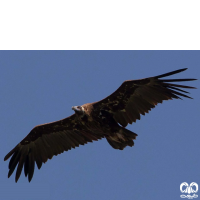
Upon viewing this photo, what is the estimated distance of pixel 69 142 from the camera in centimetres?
1881

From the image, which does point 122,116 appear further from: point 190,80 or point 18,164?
point 18,164

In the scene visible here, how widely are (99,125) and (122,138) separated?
1.08 m

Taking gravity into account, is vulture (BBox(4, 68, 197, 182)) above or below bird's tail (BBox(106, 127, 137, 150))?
above

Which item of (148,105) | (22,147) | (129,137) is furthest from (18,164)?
(148,105)

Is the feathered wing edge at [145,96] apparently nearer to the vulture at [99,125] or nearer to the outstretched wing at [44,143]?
the vulture at [99,125]

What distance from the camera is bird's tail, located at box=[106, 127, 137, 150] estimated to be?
1676 centimetres

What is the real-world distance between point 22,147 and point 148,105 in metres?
6.47

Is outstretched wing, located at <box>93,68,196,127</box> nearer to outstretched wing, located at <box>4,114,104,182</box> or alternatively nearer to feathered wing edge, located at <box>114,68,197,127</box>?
feathered wing edge, located at <box>114,68,197,127</box>

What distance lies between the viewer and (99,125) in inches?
670

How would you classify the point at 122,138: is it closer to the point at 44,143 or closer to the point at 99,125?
the point at 99,125

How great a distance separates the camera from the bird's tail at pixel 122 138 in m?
16.8

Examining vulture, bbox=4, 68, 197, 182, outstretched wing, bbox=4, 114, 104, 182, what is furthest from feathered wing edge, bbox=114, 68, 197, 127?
outstretched wing, bbox=4, 114, 104, 182

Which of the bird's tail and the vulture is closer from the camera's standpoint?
the vulture

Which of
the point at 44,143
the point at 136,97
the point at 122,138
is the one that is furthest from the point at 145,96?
the point at 44,143
